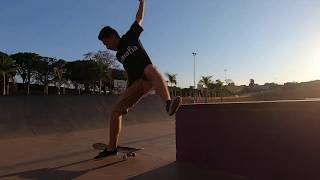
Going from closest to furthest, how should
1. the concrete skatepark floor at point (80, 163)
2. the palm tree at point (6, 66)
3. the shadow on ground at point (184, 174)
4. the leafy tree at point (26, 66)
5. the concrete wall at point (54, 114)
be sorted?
the shadow on ground at point (184, 174) < the concrete skatepark floor at point (80, 163) < the concrete wall at point (54, 114) < the palm tree at point (6, 66) < the leafy tree at point (26, 66)

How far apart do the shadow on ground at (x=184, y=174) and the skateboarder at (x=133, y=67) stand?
767 millimetres

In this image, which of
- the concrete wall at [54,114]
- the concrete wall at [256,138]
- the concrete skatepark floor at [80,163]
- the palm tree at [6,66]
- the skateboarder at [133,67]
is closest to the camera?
the concrete wall at [256,138]

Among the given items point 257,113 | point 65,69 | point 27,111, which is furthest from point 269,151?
point 65,69

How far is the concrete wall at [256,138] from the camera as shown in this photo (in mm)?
3266

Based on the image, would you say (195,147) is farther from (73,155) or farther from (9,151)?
(9,151)

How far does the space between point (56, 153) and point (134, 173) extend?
1755 millimetres

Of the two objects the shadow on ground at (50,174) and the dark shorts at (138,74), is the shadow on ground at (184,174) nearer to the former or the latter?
the shadow on ground at (50,174)

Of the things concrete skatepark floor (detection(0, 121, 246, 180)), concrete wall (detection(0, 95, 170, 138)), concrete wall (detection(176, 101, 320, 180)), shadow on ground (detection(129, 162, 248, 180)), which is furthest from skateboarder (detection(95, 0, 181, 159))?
concrete wall (detection(0, 95, 170, 138))

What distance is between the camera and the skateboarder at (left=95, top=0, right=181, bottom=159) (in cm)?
431

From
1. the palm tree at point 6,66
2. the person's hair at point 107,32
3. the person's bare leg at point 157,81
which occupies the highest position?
the palm tree at point 6,66

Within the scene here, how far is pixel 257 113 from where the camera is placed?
12.4ft

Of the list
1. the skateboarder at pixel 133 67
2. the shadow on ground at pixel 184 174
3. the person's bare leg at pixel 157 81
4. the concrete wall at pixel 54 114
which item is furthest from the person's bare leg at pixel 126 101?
the concrete wall at pixel 54 114

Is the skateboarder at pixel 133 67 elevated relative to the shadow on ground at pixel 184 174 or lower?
elevated

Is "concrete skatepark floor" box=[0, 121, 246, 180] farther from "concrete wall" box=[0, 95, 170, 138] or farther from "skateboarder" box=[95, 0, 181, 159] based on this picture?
"concrete wall" box=[0, 95, 170, 138]
